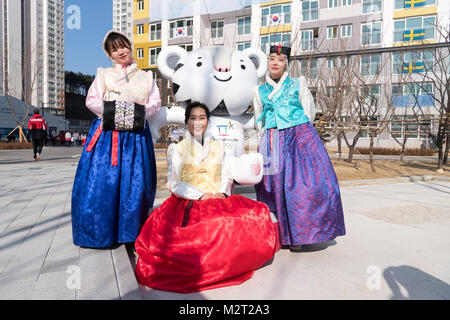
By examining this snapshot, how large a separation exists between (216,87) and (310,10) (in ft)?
76.5

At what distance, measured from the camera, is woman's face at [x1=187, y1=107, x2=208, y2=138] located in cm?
250

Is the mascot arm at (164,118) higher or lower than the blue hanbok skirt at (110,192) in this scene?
higher

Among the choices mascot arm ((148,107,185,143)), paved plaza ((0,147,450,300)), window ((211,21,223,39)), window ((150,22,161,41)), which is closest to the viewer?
paved plaza ((0,147,450,300))

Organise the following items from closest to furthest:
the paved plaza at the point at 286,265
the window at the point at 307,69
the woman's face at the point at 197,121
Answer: the paved plaza at the point at 286,265, the woman's face at the point at 197,121, the window at the point at 307,69

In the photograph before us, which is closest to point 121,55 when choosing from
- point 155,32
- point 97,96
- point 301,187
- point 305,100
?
point 97,96

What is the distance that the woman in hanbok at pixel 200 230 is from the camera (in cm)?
207

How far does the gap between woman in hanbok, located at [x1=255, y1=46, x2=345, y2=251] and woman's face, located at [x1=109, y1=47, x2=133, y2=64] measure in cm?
126

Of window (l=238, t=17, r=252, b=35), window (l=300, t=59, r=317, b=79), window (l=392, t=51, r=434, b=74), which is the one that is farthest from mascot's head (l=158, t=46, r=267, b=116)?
window (l=238, t=17, r=252, b=35)

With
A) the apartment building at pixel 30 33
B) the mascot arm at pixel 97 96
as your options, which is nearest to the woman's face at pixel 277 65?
the mascot arm at pixel 97 96

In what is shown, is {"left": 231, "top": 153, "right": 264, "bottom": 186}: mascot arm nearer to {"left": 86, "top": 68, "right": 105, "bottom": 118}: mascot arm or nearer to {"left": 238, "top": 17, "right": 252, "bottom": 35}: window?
{"left": 86, "top": 68, "right": 105, "bottom": 118}: mascot arm

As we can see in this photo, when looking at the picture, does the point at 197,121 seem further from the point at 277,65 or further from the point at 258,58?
the point at 258,58

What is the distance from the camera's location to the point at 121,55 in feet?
9.29

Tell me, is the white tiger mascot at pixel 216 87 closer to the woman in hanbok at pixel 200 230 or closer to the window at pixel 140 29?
the woman in hanbok at pixel 200 230

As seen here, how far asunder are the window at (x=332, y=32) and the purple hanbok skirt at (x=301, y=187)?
22.1 metres
